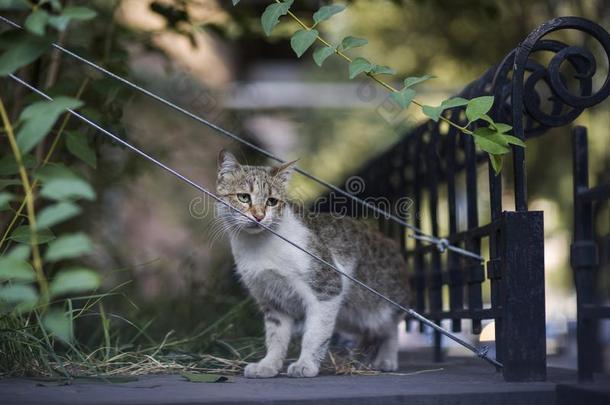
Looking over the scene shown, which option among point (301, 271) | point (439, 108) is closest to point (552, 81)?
point (439, 108)

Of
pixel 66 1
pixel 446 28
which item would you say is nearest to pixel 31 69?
pixel 66 1

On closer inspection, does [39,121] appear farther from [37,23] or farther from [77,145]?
[77,145]

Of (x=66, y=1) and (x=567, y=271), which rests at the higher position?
(x=66, y=1)

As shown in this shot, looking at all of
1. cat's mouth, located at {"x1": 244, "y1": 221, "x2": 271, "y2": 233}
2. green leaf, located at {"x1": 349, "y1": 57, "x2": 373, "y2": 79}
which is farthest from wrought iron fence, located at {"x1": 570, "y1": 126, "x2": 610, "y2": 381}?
cat's mouth, located at {"x1": 244, "y1": 221, "x2": 271, "y2": 233}

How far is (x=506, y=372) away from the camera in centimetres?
233

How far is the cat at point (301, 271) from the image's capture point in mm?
2959

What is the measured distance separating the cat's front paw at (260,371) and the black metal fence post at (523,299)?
2.68ft

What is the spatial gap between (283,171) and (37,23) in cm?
173

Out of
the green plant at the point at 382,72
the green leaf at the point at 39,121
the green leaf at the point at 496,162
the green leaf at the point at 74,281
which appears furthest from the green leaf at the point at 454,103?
the green leaf at the point at 74,281

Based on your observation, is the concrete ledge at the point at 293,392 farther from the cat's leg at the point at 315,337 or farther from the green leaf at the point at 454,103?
the green leaf at the point at 454,103

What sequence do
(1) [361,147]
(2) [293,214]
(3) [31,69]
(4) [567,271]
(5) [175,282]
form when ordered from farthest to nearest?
(1) [361,147], (4) [567,271], (5) [175,282], (3) [31,69], (2) [293,214]

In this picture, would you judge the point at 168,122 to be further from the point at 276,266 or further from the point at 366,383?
the point at 366,383

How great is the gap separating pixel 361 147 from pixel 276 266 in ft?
24.5

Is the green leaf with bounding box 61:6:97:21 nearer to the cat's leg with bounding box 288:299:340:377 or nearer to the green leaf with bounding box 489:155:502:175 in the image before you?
the green leaf with bounding box 489:155:502:175
